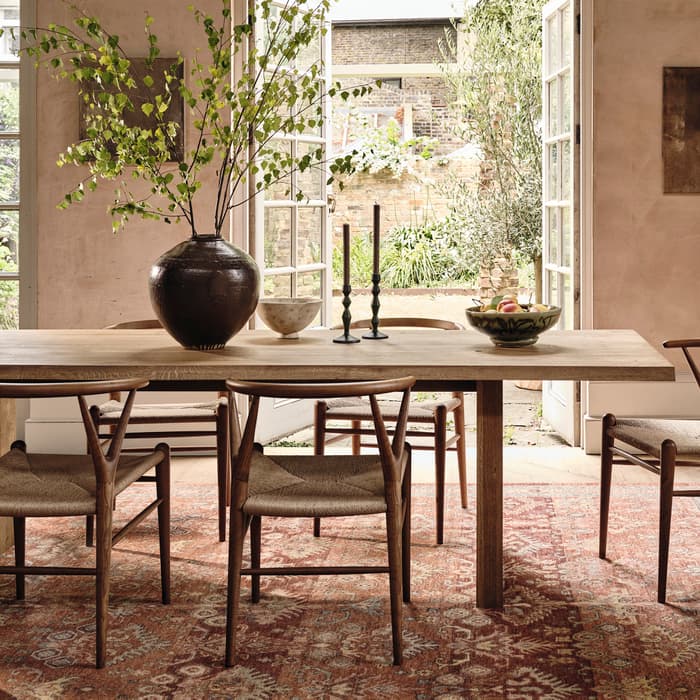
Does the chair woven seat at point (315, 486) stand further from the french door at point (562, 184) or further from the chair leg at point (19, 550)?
the french door at point (562, 184)

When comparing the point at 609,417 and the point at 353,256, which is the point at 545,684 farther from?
the point at 353,256

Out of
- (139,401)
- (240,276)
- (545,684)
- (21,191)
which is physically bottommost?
(545,684)

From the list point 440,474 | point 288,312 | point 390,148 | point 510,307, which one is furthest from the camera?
point 390,148

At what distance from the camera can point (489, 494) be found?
9.87 feet

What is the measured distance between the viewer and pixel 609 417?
3.41 metres

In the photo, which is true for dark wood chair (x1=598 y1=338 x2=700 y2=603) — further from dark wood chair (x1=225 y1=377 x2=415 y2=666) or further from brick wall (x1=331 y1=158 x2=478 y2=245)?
brick wall (x1=331 y1=158 x2=478 y2=245)

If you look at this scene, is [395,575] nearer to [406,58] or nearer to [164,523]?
[164,523]

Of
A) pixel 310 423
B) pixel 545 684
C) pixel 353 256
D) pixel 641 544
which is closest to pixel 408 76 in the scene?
pixel 353 256

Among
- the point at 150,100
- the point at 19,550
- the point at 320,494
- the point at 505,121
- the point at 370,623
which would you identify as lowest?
the point at 370,623

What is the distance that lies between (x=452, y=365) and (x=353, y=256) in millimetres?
9162

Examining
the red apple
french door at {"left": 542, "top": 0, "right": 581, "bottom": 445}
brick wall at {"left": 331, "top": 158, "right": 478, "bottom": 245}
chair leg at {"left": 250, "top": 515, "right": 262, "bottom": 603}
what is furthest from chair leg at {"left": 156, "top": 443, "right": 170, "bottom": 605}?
brick wall at {"left": 331, "top": 158, "right": 478, "bottom": 245}

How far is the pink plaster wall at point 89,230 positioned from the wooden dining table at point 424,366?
1.70 metres

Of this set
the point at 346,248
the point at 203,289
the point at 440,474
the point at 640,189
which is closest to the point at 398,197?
the point at 640,189

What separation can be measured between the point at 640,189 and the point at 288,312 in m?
2.41
